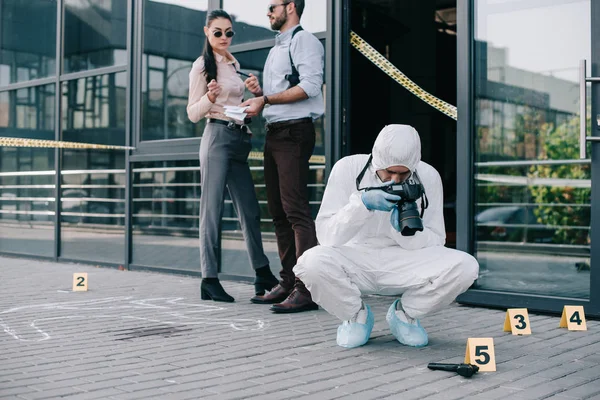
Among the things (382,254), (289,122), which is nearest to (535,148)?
(289,122)

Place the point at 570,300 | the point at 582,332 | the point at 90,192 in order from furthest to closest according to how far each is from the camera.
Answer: the point at 90,192 → the point at 570,300 → the point at 582,332

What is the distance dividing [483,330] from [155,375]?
5.79 feet

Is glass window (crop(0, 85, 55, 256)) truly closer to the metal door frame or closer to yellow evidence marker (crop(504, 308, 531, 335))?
the metal door frame

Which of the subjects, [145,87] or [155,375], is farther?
[145,87]

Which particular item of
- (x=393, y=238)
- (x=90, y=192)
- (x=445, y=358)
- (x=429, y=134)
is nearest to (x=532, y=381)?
(x=445, y=358)

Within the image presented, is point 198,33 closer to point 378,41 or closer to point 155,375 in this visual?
point 378,41

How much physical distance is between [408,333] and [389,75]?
3092mm

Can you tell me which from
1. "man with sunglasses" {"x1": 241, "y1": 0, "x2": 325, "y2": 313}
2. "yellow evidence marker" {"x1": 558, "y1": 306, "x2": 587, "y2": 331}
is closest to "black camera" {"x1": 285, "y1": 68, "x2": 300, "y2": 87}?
"man with sunglasses" {"x1": 241, "y1": 0, "x2": 325, "y2": 313}

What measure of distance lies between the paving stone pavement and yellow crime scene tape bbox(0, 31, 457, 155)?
4.66ft

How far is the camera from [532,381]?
2.77m

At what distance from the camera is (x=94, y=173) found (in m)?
7.30

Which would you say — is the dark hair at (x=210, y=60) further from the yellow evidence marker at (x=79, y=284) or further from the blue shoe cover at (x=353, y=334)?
the blue shoe cover at (x=353, y=334)

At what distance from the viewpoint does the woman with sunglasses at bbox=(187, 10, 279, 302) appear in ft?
15.6

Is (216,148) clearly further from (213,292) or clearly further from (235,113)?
(213,292)
